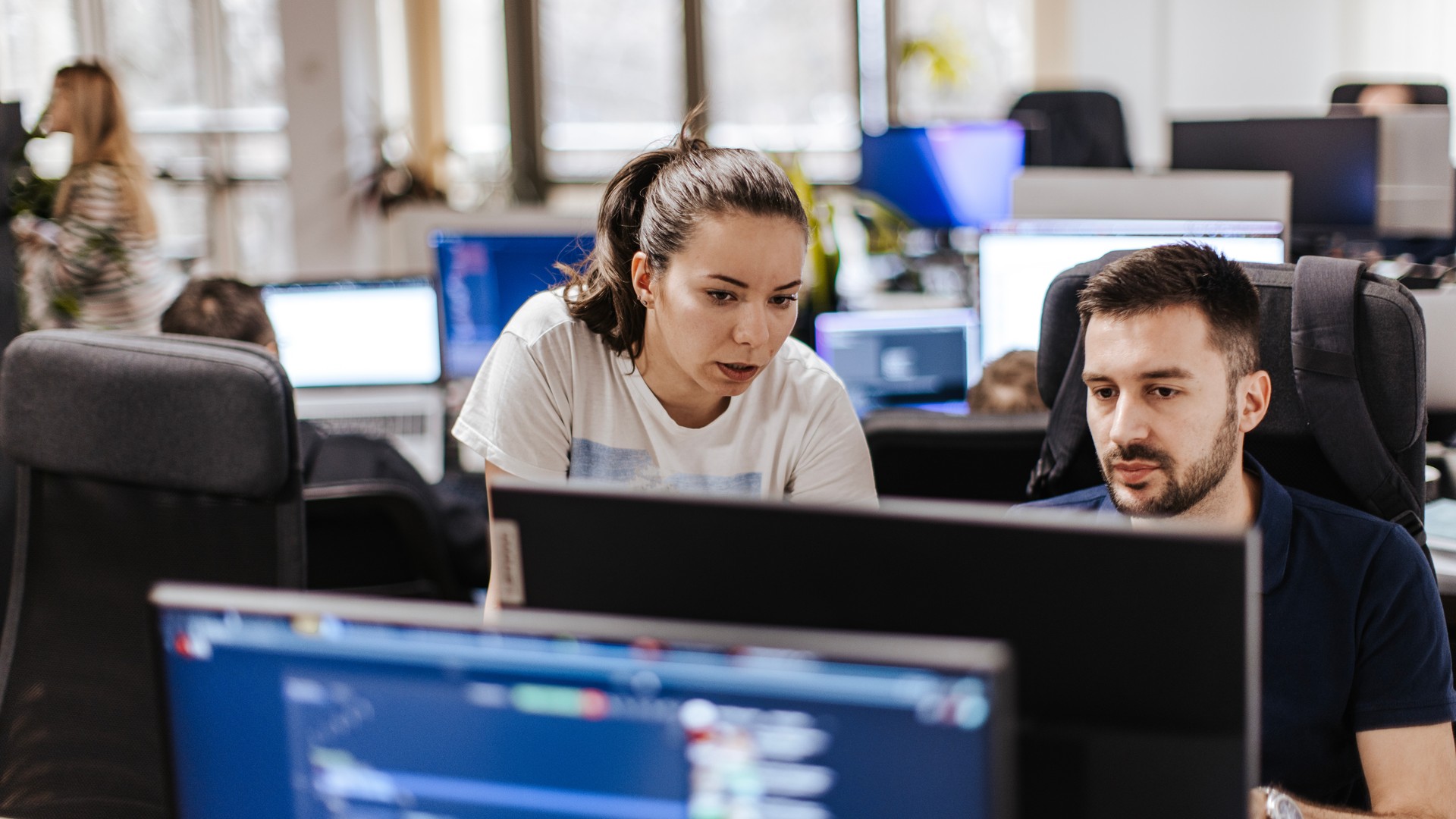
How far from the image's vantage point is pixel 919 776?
2.10 ft

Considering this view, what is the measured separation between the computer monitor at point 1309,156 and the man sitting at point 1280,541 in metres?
2.39

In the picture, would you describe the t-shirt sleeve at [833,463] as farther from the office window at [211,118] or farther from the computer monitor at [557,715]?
the office window at [211,118]

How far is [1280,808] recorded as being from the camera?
96 cm

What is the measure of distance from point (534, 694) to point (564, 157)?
609cm

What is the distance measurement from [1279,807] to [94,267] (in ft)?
9.00

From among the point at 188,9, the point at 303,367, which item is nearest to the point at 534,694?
the point at 303,367

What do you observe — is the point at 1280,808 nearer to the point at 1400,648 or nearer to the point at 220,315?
the point at 1400,648

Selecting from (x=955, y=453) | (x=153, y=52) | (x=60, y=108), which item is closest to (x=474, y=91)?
(x=153, y=52)

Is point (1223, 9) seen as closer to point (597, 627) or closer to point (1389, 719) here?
point (1389, 719)

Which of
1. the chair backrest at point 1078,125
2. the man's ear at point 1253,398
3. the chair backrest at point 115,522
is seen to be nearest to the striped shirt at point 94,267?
the chair backrest at point 115,522

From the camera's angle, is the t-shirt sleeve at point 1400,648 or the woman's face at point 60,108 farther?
the woman's face at point 60,108

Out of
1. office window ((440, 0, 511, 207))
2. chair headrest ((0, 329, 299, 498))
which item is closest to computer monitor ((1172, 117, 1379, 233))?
chair headrest ((0, 329, 299, 498))

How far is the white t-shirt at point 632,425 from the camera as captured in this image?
1451mm

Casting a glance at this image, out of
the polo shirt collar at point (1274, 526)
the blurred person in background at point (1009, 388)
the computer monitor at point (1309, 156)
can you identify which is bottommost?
the polo shirt collar at point (1274, 526)
